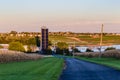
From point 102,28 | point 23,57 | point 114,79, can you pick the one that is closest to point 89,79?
point 114,79

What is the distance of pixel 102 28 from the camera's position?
96.9 metres

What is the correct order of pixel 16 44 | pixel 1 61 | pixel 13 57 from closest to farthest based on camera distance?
pixel 1 61 < pixel 13 57 < pixel 16 44

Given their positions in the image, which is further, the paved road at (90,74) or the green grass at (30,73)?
the green grass at (30,73)

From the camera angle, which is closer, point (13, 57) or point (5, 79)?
point (5, 79)

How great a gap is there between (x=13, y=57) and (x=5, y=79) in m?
45.2

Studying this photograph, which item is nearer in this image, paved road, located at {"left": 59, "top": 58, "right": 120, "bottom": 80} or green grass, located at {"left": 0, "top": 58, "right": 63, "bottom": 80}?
paved road, located at {"left": 59, "top": 58, "right": 120, "bottom": 80}

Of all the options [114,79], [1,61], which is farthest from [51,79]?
[1,61]

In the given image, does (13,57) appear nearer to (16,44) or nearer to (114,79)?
(114,79)

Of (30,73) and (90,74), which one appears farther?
(30,73)

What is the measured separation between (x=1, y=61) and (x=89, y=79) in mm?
39552

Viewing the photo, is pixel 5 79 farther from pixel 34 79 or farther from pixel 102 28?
pixel 102 28

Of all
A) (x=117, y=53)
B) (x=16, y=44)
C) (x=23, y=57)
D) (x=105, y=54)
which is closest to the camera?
(x=23, y=57)

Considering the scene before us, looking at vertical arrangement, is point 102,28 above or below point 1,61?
above

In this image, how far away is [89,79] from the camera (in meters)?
27.2
